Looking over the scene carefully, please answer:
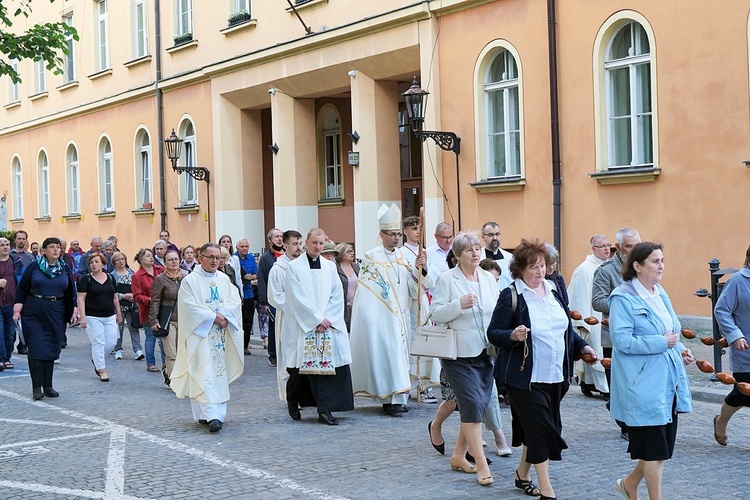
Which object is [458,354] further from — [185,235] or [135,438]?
[185,235]

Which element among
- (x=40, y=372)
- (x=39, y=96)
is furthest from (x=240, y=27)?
(x=39, y=96)

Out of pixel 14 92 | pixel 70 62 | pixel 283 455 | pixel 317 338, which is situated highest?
pixel 70 62

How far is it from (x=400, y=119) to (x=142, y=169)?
9.61m

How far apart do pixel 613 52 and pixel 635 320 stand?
1014 centimetres

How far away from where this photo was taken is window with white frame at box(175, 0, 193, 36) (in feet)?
87.5

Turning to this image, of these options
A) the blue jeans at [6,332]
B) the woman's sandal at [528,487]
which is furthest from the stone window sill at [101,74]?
the woman's sandal at [528,487]

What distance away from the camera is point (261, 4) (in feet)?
76.7

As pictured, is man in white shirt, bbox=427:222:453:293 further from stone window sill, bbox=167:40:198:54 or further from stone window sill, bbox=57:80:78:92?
stone window sill, bbox=57:80:78:92

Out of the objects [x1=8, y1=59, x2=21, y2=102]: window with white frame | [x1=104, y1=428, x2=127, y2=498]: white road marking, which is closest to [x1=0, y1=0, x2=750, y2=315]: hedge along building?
[x1=8, y1=59, x2=21, y2=102]: window with white frame

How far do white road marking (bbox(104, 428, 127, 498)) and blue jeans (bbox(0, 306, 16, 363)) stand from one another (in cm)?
576

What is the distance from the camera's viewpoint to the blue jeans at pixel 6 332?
15.1 m

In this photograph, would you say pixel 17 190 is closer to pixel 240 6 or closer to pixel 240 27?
pixel 240 6

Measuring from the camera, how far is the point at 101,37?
1250 inches

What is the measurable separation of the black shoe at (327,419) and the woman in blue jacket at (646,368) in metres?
3.97
